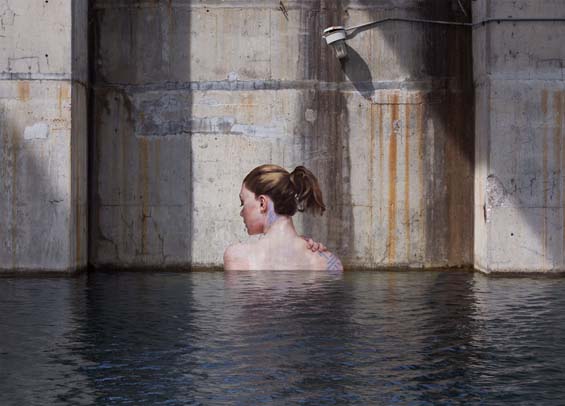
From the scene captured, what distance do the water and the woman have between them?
176cm

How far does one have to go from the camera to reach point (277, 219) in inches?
778

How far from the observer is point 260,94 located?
20.0m

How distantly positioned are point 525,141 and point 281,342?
9.06 metres

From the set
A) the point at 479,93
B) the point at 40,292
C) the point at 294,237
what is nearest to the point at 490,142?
the point at 479,93

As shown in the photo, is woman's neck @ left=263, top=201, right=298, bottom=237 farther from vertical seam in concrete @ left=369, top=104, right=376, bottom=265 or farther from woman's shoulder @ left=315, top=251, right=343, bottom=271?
vertical seam in concrete @ left=369, top=104, right=376, bottom=265

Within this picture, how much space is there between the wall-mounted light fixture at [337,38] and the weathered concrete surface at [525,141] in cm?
267

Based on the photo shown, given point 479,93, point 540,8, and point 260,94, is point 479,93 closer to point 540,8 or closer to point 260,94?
point 540,8

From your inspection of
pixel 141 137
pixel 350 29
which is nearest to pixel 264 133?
pixel 141 137

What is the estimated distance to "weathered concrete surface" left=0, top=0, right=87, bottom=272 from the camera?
1869 centimetres

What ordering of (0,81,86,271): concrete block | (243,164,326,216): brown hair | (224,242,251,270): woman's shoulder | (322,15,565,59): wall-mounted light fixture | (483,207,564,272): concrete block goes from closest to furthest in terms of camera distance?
(0,81,86,271): concrete block < (483,207,564,272): concrete block < (322,15,565,59): wall-mounted light fixture < (224,242,251,270): woman's shoulder < (243,164,326,216): brown hair

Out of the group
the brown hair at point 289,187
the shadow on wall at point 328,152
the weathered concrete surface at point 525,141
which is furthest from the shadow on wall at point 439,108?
the brown hair at point 289,187

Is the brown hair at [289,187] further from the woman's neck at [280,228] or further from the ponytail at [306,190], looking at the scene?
the woman's neck at [280,228]

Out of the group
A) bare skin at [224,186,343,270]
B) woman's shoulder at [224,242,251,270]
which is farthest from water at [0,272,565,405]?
woman's shoulder at [224,242,251,270]

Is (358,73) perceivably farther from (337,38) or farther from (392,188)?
(392,188)
